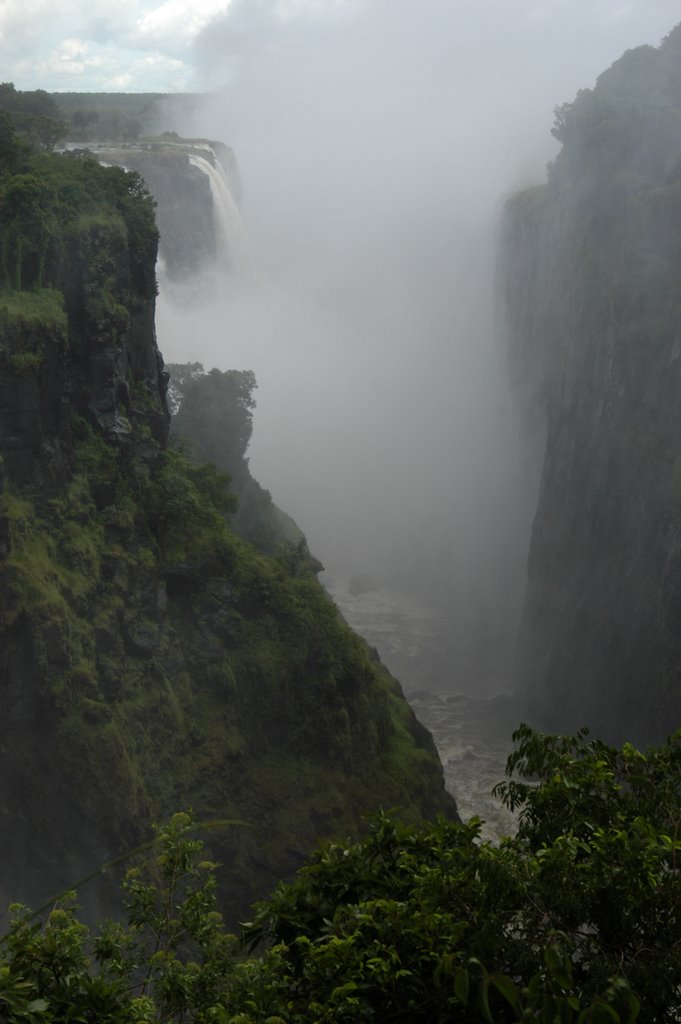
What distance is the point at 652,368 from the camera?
138 ft

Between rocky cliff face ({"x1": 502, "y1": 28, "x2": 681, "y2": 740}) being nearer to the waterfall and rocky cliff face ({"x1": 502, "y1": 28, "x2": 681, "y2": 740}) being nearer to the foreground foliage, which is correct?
the waterfall

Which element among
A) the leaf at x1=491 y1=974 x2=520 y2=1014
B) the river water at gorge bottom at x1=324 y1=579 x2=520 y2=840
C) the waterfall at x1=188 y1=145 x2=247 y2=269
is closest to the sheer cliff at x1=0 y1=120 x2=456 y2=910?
the river water at gorge bottom at x1=324 y1=579 x2=520 y2=840

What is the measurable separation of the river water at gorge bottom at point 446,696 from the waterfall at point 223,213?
26.0m

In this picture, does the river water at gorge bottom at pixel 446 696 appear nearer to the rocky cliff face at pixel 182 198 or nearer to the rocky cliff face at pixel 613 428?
the rocky cliff face at pixel 613 428

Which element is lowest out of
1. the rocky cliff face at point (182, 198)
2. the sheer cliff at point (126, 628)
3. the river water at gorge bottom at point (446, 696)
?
the river water at gorge bottom at point (446, 696)

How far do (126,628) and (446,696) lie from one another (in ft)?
87.2

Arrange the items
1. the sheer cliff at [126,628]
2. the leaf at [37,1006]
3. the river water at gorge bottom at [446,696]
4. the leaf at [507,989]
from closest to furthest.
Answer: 1. the leaf at [507,989]
2. the leaf at [37,1006]
3. the sheer cliff at [126,628]
4. the river water at gorge bottom at [446,696]

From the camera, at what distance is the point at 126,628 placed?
27281mm

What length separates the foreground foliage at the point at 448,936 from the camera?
7.78 metres

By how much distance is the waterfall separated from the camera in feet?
224

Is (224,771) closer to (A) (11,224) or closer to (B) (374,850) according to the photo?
(A) (11,224)

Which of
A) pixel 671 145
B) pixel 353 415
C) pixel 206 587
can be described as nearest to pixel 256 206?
pixel 353 415

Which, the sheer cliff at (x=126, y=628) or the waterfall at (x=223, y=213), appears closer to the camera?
the sheer cliff at (x=126, y=628)

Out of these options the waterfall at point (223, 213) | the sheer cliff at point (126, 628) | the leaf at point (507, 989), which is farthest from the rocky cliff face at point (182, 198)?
the leaf at point (507, 989)
